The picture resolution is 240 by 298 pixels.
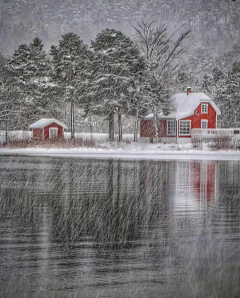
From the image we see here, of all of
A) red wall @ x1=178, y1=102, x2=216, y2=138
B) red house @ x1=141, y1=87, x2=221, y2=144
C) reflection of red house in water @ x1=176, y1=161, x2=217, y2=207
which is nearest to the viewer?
reflection of red house in water @ x1=176, y1=161, x2=217, y2=207

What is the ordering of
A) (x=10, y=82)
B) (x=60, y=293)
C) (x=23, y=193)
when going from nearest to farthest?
(x=60, y=293)
(x=23, y=193)
(x=10, y=82)

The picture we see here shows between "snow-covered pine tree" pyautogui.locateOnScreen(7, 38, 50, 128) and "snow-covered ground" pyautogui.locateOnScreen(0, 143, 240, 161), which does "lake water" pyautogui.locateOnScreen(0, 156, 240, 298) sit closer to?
"snow-covered ground" pyautogui.locateOnScreen(0, 143, 240, 161)

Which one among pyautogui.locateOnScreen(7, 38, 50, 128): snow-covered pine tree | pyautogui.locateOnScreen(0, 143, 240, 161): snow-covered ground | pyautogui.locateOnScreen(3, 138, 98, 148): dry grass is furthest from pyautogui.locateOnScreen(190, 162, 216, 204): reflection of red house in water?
pyautogui.locateOnScreen(7, 38, 50, 128): snow-covered pine tree

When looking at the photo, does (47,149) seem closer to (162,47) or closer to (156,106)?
(156,106)

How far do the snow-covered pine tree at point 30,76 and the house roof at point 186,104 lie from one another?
19.0m

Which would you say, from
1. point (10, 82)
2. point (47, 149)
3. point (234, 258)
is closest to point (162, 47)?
point (47, 149)

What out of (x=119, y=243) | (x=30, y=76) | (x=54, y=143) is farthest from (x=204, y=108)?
(x=119, y=243)

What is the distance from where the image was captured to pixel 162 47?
54.3 metres

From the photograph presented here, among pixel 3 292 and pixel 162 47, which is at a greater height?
pixel 162 47

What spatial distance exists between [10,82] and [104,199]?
193ft

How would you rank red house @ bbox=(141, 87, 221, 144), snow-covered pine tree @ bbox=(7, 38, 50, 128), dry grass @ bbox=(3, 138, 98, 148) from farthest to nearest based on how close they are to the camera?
1. snow-covered pine tree @ bbox=(7, 38, 50, 128)
2. red house @ bbox=(141, 87, 221, 144)
3. dry grass @ bbox=(3, 138, 98, 148)

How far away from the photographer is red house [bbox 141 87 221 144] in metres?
59.2

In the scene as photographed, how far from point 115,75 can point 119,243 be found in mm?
49361

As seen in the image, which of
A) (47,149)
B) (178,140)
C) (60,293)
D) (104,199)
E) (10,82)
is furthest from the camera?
(10,82)
